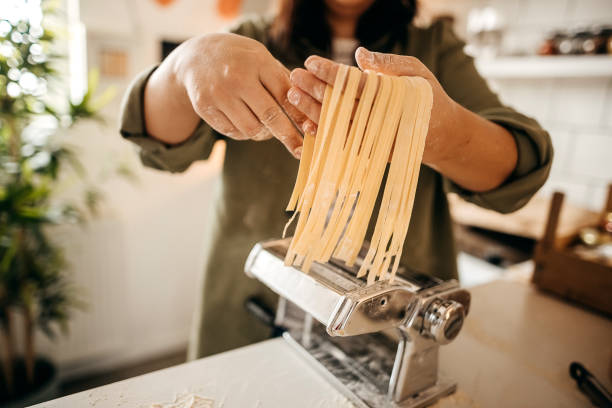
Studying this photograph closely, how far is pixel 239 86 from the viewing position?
0.49m

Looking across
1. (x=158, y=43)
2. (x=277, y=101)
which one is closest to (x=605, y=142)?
(x=277, y=101)

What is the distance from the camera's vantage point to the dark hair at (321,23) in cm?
97

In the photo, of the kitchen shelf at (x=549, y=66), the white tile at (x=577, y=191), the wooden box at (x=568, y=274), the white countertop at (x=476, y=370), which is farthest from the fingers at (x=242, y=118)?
the white tile at (x=577, y=191)

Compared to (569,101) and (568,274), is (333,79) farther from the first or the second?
(569,101)

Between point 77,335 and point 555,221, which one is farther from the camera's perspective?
point 77,335

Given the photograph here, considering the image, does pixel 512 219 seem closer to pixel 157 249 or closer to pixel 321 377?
pixel 321 377

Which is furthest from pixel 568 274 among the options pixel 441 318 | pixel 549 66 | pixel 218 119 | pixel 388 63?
pixel 549 66

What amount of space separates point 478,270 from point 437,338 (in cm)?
143

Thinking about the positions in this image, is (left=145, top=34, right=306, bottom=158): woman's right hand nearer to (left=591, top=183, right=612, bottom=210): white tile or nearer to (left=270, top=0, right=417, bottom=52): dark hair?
(left=270, top=0, right=417, bottom=52): dark hair

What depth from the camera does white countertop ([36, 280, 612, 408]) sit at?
1.92ft

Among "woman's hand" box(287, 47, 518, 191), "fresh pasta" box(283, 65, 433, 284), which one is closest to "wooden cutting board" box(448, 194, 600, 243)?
"woman's hand" box(287, 47, 518, 191)

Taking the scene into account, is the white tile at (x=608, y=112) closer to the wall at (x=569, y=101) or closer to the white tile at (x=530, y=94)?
the wall at (x=569, y=101)

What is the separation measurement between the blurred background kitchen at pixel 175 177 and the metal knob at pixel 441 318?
1315 millimetres

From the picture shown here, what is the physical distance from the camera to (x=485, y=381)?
2.38ft
